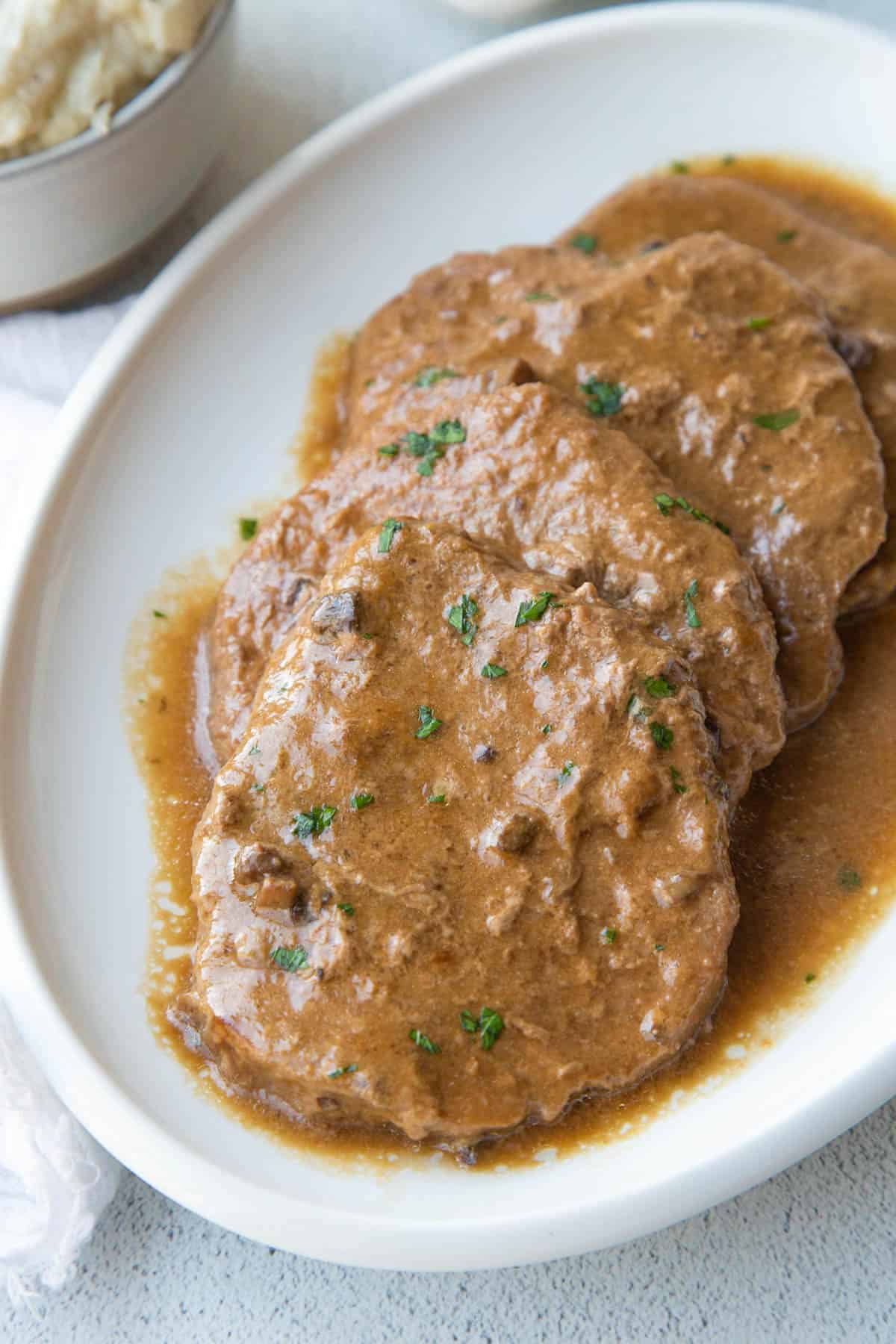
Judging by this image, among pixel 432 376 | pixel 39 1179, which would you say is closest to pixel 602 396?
pixel 432 376

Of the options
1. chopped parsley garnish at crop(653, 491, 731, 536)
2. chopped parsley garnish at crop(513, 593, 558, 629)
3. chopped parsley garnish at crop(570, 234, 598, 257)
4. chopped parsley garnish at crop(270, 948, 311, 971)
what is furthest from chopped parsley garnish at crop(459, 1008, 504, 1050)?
chopped parsley garnish at crop(570, 234, 598, 257)

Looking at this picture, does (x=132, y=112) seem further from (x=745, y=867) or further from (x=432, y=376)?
(x=745, y=867)

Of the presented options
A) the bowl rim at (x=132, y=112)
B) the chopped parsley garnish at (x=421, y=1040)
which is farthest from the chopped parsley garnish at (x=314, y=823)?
the bowl rim at (x=132, y=112)

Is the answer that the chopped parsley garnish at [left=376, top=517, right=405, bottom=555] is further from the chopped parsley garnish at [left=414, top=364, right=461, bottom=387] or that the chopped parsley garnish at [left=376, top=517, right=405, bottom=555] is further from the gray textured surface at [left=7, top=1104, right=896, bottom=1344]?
the gray textured surface at [left=7, top=1104, right=896, bottom=1344]

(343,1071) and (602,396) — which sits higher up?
(602,396)

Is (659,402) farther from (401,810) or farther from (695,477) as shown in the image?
(401,810)

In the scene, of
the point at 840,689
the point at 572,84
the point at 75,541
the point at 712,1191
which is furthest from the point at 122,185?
the point at 712,1191

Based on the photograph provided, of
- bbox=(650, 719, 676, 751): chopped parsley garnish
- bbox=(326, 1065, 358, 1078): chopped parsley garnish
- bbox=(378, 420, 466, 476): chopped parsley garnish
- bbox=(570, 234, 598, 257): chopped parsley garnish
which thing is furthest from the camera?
bbox=(570, 234, 598, 257): chopped parsley garnish
